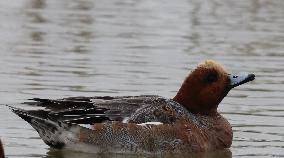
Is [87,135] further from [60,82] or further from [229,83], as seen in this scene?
[60,82]

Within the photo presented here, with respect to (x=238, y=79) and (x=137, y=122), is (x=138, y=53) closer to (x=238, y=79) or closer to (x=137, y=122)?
(x=238, y=79)

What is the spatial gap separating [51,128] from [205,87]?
1.80 metres

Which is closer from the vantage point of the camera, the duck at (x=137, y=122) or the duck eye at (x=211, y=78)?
the duck at (x=137, y=122)

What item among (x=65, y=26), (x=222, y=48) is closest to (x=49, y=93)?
(x=222, y=48)

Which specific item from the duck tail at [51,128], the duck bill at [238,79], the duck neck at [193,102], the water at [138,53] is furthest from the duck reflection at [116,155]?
the duck bill at [238,79]

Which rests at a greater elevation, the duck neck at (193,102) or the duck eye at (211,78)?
the duck eye at (211,78)

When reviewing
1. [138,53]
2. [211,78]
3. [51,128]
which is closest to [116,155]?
[51,128]

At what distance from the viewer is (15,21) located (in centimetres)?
2134

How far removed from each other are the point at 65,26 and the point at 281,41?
13.8 feet

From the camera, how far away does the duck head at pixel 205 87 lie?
11.4 metres

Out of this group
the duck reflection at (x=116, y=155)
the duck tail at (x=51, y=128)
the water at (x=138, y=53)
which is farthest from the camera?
the water at (x=138, y=53)

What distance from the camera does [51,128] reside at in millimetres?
10680

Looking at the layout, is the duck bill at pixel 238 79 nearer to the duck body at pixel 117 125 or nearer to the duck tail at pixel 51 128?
the duck body at pixel 117 125

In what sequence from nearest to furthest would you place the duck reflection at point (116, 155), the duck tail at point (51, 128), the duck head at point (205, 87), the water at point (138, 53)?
the duck tail at point (51, 128)
the duck reflection at point (116, 155)
the duck head at point (205, 87)
the water at point (138, 53)
